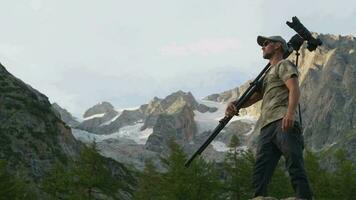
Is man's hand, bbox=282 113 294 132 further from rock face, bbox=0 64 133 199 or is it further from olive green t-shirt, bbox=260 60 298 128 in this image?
rock face, bbox=0 64 133 199

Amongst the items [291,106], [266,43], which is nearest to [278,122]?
[291,106]

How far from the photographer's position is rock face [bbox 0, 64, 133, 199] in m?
70.4

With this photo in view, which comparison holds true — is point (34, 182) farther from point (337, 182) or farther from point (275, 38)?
point (275, 38)

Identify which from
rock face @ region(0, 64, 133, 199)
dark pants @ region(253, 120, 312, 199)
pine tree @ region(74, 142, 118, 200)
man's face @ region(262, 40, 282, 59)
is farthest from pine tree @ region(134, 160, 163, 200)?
man's face @ region(262, 40, 282, 59)

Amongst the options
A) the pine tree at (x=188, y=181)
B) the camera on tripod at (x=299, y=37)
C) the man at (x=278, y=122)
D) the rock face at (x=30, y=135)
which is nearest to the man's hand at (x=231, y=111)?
the man at (x=278, y=122)

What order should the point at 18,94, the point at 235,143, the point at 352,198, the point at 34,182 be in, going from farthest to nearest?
1. the point at 18,94
2. the point at 34,182
3. the point at 235,143
4. the point at 352,198

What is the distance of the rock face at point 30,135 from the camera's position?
70375mm

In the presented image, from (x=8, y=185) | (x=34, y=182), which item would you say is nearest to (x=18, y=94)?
(x=34, y=182)

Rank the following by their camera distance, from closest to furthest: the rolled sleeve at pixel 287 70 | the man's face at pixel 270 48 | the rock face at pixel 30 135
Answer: the rolled sleeve at pixel 287 70 → the man's face at pixel 270 48 → the rock face at pixel 30 135

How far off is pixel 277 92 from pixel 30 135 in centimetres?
7092

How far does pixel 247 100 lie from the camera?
973 centimetres

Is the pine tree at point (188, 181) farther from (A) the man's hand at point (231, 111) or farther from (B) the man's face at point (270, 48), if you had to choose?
(B) the man's face at point (270, 48)

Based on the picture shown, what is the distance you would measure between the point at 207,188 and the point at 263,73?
29.1 m

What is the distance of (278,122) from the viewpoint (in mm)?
9031
